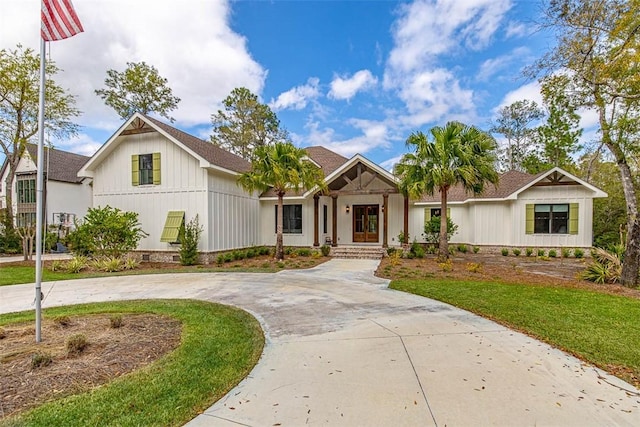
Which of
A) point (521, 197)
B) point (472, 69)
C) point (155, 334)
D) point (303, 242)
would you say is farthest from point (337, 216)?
point (155, 334)

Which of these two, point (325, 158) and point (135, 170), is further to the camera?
point (325, 158)

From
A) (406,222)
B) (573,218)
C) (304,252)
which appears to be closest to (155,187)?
(304,252)

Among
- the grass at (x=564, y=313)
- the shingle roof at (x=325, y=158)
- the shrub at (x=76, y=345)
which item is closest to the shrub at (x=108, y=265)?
the shrub at (x=76, y=345)

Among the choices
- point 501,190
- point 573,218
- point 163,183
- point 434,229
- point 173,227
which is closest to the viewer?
point 173,227

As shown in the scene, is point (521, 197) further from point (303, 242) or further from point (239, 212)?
point (239, 212)

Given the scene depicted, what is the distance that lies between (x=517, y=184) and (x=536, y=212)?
1797mm

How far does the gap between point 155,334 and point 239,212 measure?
10837 mm

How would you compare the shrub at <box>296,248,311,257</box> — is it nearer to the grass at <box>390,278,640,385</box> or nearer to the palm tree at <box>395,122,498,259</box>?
the palm tree at <box>395,122,498,259</box>

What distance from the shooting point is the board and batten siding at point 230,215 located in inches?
521

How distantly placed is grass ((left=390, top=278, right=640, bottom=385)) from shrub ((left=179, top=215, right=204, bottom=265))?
828 cm

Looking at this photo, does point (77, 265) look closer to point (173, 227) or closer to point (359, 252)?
point (173, 227)

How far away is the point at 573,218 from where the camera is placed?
14992 millimetres

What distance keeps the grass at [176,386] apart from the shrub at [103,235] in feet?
29.7

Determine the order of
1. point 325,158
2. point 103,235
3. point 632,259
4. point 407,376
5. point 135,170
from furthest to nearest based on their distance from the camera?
point 325,158
point 135,170
point 103,235
point 632,259
point 407,376
